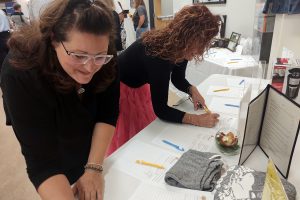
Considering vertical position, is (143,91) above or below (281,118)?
below

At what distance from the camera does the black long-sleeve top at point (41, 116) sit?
0.75m

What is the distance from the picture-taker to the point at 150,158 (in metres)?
1.01

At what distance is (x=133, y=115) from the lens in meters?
1.50

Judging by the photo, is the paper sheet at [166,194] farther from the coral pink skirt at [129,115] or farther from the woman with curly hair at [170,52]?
the coral pink skirt at [129,115]

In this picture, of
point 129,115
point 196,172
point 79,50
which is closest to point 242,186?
point 196,172

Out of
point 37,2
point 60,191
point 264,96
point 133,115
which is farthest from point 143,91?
point 37,2

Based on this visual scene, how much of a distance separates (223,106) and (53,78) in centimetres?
96

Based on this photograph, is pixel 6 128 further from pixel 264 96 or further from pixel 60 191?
pixel 264 96

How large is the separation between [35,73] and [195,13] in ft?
2.54

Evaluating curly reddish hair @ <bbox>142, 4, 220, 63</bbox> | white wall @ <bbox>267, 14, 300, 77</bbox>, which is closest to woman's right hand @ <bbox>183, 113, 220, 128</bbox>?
curly reddish hair @ <bbox>142, 4, 220, 63</bbox>

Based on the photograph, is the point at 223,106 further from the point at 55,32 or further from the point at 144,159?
the point at 55,32

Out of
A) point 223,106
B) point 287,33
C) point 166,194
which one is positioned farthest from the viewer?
point 287,33

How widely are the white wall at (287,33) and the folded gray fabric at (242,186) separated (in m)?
1.47

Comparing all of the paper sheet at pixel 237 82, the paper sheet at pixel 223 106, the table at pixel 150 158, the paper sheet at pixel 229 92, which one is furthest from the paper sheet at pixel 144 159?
the paper sheet at pixel 237 82
